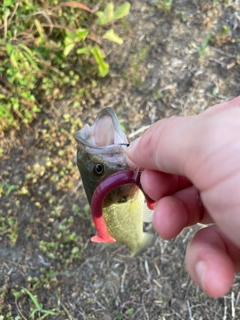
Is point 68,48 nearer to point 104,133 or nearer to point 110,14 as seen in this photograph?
point 110,14

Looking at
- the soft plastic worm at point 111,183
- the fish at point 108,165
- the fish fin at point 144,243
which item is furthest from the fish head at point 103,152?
the fish fin at point 144,243

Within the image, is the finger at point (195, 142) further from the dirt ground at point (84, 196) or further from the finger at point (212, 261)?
the dirt ground at point (84, 196)

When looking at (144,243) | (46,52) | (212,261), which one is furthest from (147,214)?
(46,52)

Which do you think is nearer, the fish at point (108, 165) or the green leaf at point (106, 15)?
the fish at point (108, 165)

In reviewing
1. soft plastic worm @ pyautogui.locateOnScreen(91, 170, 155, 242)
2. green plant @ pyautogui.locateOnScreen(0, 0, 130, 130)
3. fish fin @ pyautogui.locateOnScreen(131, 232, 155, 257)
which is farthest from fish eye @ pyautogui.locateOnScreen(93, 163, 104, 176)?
green plant @ pyautogui.locateOnScreen(0, 0, 130, 130)

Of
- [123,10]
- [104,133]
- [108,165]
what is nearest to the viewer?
[108,165]

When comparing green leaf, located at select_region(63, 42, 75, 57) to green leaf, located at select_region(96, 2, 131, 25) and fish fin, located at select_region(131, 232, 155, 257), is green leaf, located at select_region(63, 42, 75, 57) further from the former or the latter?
fish fin, located at select_region(131, 232, 155, 257)

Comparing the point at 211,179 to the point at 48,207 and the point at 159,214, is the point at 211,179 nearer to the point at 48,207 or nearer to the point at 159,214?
the point at 159,214
